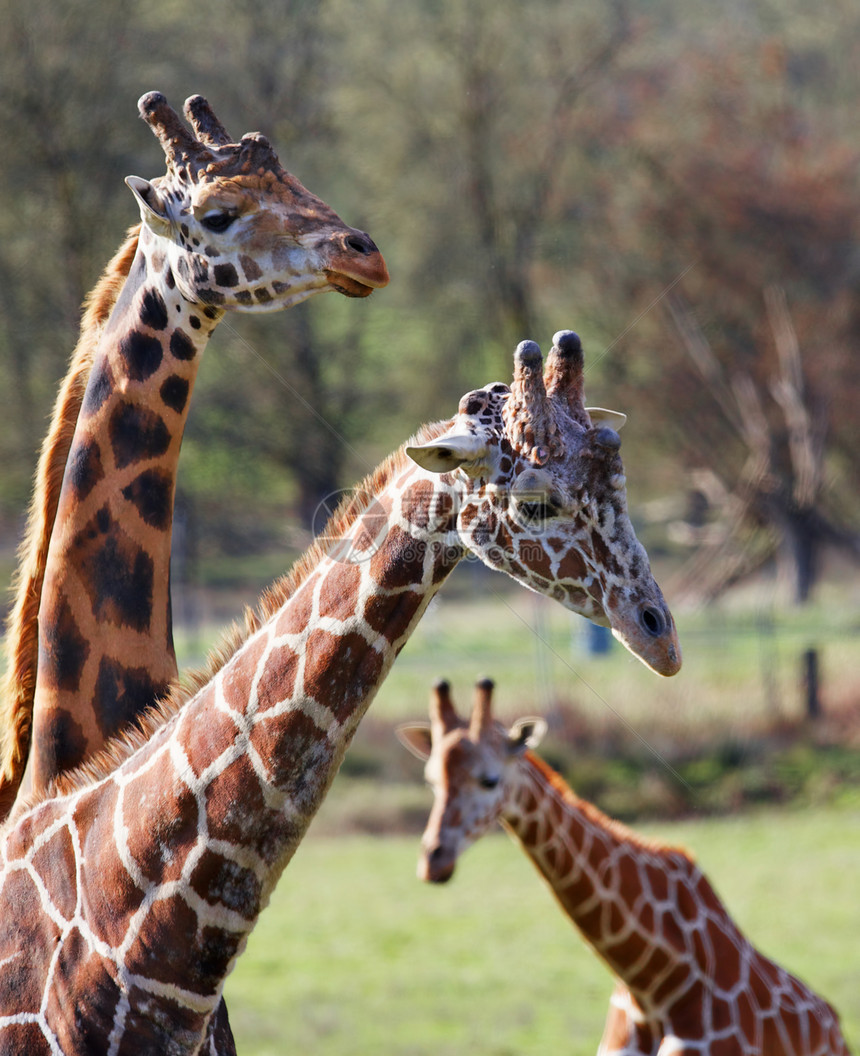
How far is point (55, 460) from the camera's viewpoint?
4.23 metres

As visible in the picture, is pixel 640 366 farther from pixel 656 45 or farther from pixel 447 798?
pixel 447 798

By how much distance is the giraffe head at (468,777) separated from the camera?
7059mm

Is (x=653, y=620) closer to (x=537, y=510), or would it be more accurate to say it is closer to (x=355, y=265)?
(x=537, y=510)

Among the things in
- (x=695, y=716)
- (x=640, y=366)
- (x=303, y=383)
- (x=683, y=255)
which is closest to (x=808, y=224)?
(x=683, y=255)

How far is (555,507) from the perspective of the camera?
2.94 m

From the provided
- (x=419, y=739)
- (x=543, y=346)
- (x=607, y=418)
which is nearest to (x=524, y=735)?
(x=419, y=739)

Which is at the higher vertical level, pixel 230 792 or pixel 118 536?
pixel 118 536

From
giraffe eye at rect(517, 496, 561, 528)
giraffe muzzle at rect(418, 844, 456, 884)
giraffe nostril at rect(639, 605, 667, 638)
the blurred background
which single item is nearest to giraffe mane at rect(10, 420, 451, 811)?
giraffe eye at rect(517, 496, 561, 528)

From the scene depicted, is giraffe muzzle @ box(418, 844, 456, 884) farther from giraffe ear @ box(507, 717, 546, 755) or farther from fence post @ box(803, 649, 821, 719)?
fence post @ box(803, 649, 821, 719)

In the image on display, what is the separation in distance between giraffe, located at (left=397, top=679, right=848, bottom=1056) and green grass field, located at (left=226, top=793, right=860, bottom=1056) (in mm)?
3404

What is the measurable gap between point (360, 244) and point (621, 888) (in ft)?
12.8

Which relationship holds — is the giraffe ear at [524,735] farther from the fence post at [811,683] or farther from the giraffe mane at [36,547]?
the fence post at [811,683]

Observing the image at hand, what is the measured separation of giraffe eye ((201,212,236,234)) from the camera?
355cm

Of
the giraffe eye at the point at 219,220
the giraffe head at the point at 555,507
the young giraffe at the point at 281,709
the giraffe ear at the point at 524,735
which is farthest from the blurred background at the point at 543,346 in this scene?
the giraffe head at the point at 555,507
